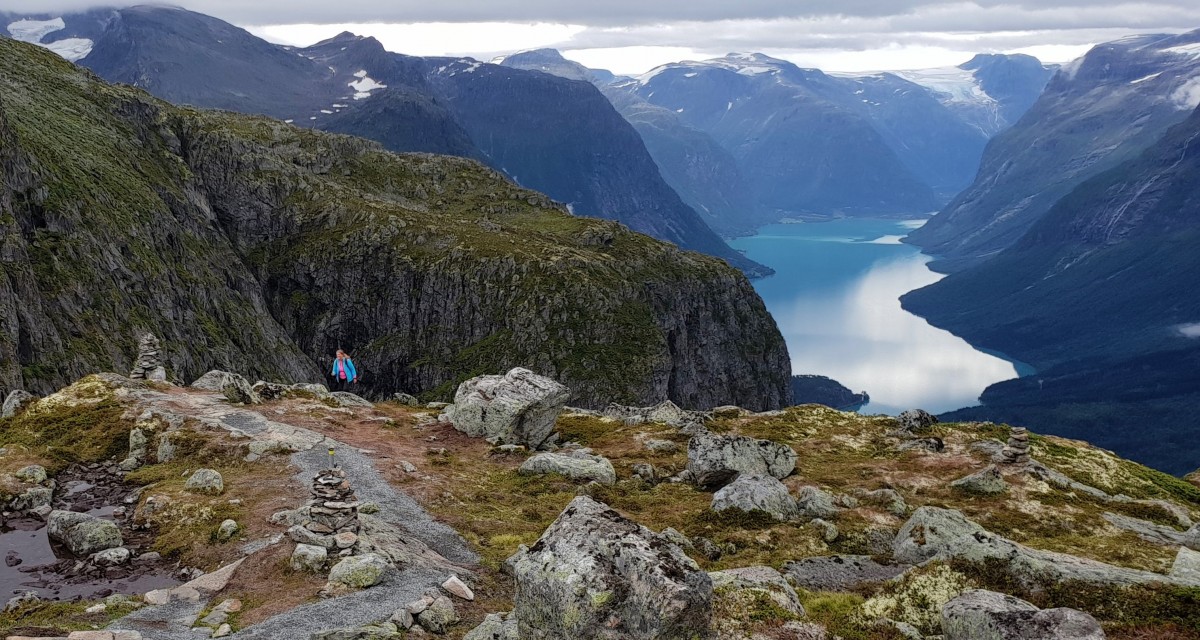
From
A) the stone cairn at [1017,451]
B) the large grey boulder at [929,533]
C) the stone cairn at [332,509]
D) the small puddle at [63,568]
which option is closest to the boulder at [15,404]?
the small puddle at [63,568]

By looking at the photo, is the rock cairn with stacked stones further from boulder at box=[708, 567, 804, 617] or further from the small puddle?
boulder at box=[708, 567, 804, 617]

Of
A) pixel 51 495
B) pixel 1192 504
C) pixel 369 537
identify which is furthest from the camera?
pixel 1192 504

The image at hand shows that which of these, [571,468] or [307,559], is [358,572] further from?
[571,468]

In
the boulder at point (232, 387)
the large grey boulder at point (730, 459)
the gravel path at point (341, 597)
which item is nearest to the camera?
the gravel path at point (341, 597)

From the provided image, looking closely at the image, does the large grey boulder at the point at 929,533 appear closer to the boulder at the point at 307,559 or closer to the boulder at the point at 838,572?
the boulder at the point at 838,572

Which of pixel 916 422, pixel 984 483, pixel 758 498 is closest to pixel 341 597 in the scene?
pixel 758 498

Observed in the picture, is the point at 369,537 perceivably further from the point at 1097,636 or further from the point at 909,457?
the point at 909,457

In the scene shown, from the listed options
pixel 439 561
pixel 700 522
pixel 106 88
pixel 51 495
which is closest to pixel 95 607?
pixel 439 561

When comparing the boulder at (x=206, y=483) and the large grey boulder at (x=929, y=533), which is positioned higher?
the large grey boulder at (x=929, y=533)
